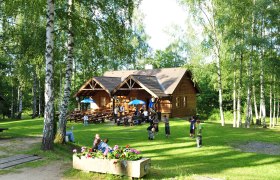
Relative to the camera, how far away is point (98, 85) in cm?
3622

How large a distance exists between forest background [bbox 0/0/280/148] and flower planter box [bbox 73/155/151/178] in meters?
3.77

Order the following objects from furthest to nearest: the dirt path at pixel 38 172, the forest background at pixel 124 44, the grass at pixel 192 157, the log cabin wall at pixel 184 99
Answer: the log cabin wall at pixel 184 99
the forest background at pixel 124 44
the grass at pixel 192 157
the dirt path at pixel 38 172

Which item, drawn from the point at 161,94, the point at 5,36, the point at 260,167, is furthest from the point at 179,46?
the point at 260,167

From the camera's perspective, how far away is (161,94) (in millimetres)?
31000

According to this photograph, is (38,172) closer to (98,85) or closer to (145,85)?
(145,85)

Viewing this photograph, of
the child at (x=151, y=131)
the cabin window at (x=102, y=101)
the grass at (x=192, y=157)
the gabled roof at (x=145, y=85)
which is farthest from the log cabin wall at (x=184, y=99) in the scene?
the child at (x=151, y=131)

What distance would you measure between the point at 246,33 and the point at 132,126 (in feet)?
42.7

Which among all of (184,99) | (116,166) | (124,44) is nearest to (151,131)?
(124,44)

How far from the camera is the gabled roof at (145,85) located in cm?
3049

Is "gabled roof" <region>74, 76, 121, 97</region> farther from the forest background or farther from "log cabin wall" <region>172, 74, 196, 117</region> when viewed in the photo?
"log cabin wall" <region>172, 74, 196, 117</region>

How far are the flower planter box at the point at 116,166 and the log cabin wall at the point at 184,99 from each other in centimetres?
2461

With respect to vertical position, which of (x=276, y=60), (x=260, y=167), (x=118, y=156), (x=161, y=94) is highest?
(x=276, y=60)

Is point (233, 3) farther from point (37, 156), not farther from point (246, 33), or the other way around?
point (37, 156)

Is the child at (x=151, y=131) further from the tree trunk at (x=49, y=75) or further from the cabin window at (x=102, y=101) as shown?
the cabin window at (x=102, y=101)
